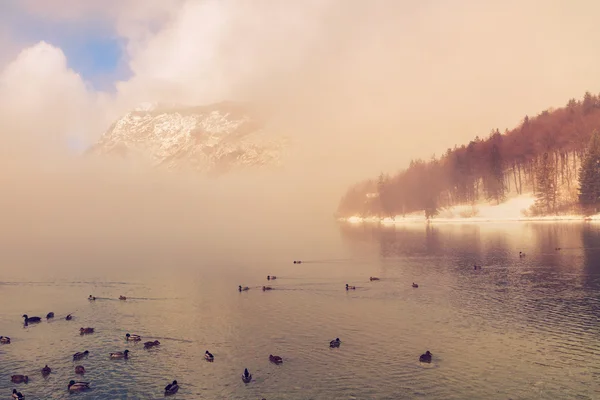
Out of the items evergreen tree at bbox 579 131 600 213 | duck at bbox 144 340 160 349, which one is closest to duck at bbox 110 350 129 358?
duck at bbox 144 340 160 349

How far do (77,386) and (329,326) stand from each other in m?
31.5

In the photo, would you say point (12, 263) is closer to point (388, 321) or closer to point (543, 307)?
point (388, 321)

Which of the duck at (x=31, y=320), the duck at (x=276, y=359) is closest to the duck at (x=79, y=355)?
the duck at (x=31, y=320)

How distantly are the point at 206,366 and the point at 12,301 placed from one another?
190 feet

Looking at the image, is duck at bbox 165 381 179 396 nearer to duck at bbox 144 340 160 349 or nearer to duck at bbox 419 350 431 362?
duck at bbox 144 340 160 349

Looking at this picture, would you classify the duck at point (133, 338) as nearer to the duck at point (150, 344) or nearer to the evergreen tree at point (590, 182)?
the duck at point (150, 344)

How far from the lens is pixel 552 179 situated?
19788 centimetres

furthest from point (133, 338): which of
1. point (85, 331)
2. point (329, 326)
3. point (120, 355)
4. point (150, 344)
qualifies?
point (329, 326)

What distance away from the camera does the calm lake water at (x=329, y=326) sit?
4444 centimetres

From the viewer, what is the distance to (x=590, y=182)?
181 m

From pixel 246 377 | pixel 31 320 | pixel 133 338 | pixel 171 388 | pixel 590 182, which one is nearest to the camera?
pixel 171 388

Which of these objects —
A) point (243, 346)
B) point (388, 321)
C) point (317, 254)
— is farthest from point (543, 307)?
point (317, 254)

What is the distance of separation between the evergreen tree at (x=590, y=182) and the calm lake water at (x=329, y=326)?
68.1m

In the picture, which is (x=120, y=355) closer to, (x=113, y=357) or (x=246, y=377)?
(x=113, y=357)
